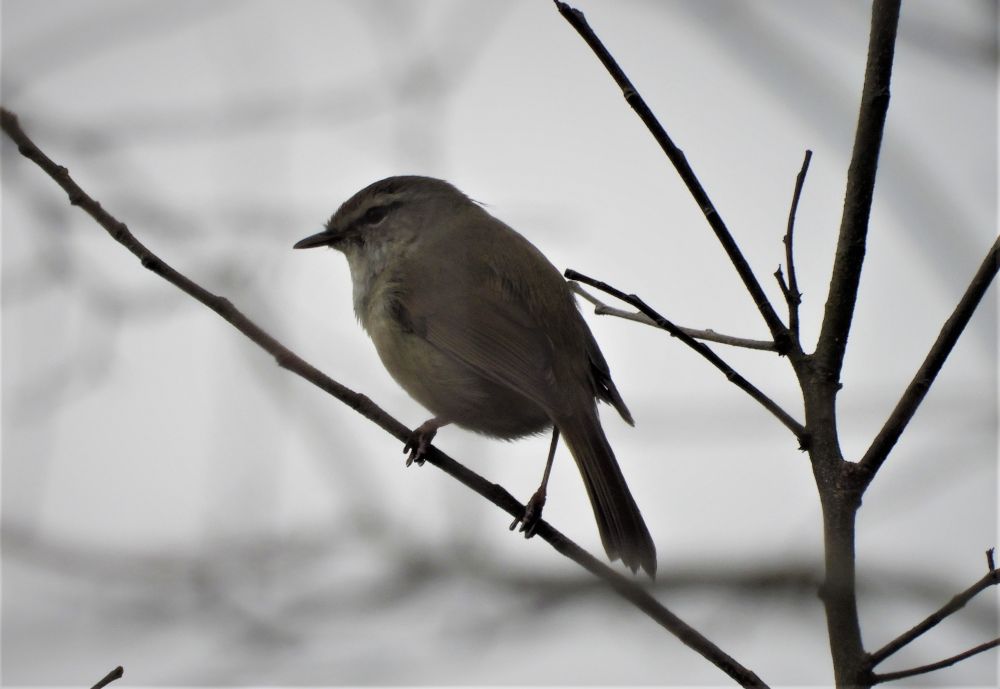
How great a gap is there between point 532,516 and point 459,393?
44.3 inches

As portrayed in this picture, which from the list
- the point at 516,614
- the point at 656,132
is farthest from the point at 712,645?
the point at 516,614

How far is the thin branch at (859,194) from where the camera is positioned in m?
2.00

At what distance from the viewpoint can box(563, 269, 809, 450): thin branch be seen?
206 cm

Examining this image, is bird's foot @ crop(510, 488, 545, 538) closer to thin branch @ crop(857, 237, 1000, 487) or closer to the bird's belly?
the bird's belly

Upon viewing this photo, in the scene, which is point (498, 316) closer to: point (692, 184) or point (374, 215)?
point (374, 215)

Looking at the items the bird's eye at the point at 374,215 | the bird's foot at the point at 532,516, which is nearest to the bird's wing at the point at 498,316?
the bird's foot at the point at 532,516

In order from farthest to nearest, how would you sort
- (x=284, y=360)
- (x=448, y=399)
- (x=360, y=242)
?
(x=360, y=242), (x=448, y=399), (x=284, y=360)

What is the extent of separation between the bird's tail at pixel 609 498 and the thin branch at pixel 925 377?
55.0 inches

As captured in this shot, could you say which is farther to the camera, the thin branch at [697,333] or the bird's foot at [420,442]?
the bird's foot at [420,442]

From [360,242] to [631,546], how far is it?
2229 mm

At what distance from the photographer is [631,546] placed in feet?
11.0

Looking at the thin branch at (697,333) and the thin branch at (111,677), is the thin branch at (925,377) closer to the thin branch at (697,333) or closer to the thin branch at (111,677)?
the thin branch at (697,333)

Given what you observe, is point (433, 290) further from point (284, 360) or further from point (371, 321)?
point (284, 360)

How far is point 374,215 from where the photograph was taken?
4945 millimetres
